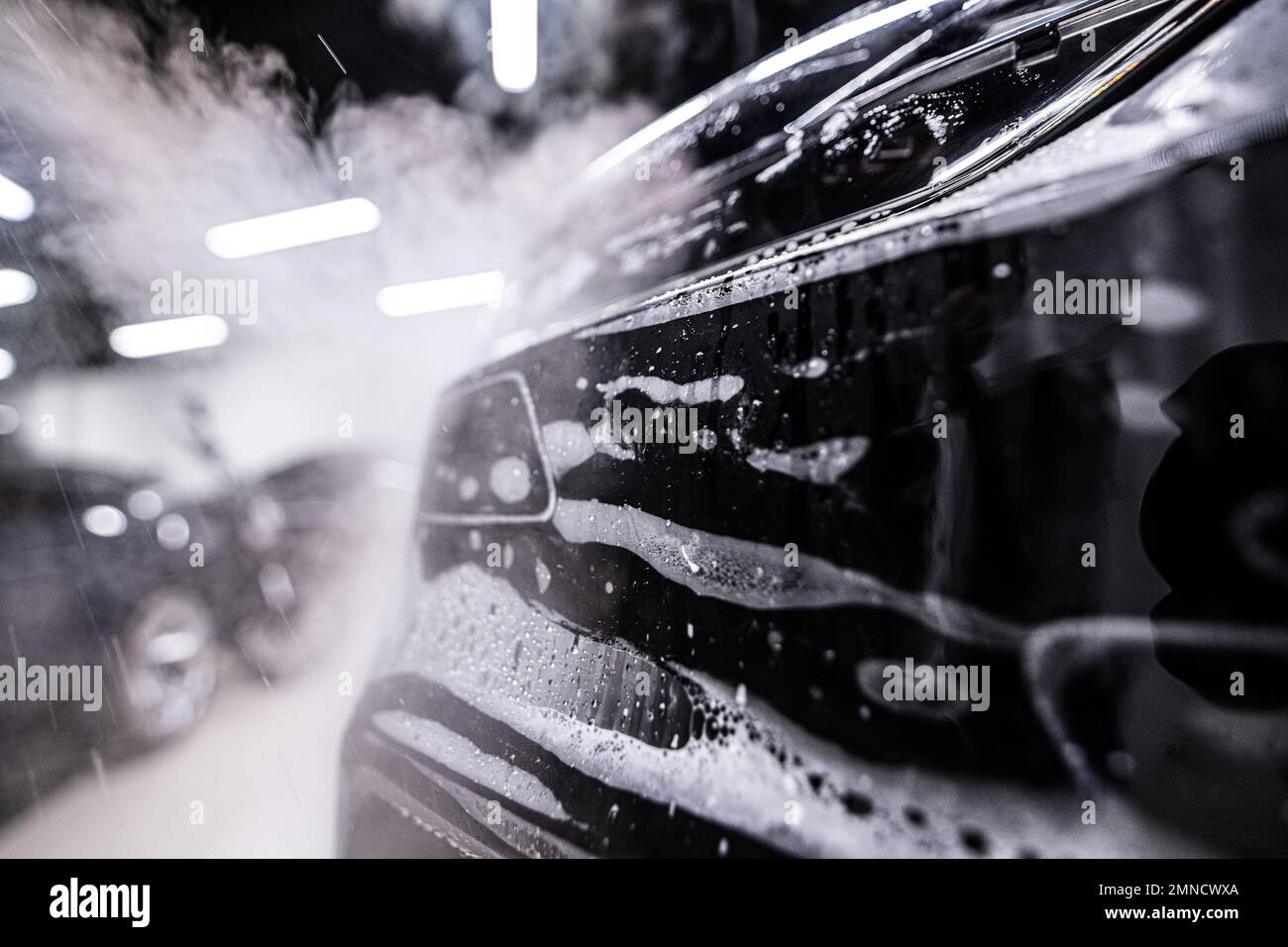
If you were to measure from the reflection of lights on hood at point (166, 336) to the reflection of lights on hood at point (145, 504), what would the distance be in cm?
40

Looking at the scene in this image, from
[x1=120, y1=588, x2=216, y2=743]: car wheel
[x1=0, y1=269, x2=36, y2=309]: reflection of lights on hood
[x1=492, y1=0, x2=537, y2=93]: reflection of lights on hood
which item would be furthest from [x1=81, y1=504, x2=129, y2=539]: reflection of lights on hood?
[x1=492, y1=0, x2=537, y2=93]: reflection of lights on hood

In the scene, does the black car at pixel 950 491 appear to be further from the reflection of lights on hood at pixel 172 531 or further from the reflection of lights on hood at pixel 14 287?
the reflection of lights on hood at pixel 14 287

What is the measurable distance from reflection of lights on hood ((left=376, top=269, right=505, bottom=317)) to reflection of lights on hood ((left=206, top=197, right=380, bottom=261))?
0.19 m

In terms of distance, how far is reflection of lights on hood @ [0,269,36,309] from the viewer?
Answer: 1401 mm

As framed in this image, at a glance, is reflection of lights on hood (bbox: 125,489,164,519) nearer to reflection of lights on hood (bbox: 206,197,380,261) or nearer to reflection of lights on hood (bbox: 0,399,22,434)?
A: reflection of lights on hood (bbox: 0,399,22,434)

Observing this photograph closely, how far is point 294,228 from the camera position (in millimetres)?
1453

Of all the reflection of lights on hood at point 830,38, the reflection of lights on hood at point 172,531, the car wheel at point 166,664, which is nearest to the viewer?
the reflection of lights on hood at point 830,38

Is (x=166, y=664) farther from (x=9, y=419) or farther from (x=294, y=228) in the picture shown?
(x=294, y=228)

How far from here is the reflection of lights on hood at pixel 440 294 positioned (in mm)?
1582

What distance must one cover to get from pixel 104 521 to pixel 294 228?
97 cm

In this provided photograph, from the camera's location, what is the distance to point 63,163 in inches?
55.3

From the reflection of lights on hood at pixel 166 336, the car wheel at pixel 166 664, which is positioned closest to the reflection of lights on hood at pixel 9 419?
the reflection of lights on hood at pixel 166 336

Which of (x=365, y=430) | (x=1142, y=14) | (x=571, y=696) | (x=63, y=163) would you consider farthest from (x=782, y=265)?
(x=63, y=163)
